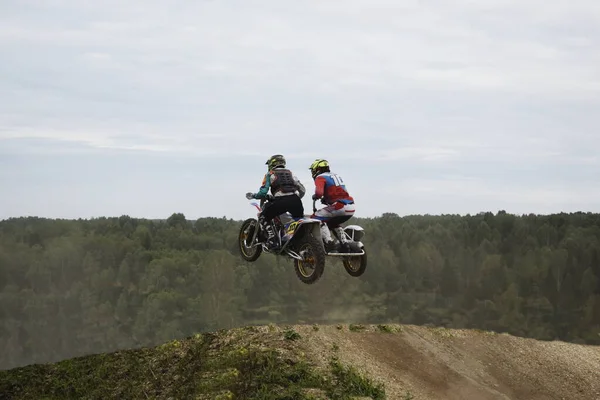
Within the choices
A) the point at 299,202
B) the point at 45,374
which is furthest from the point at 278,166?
the point at 45,374

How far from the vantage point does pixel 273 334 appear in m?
20.7

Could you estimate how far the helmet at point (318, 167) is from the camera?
19.0 m

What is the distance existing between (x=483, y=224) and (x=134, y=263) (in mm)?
70341

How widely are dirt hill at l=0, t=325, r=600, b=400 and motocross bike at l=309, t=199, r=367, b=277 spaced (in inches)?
98.2

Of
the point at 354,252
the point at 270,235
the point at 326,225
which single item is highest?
the point at 326,225

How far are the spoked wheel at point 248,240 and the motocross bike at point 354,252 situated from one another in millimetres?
2187

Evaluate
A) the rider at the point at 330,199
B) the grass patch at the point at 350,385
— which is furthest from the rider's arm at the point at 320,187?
the grass patch at the point at 350,385

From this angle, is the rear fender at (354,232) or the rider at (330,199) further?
the rear fender at (354,232)

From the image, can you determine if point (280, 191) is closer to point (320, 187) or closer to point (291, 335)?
point (320, 187)

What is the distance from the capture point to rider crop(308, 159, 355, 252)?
18.8 m

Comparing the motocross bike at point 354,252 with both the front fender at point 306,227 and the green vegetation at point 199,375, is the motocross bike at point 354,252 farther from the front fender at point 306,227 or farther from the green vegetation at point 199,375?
the green vegetation at point 199,375

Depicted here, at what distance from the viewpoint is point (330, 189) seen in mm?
18734

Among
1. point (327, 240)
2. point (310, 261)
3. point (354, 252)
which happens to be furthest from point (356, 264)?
point (310, 261)

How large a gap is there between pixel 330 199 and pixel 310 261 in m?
1.79
